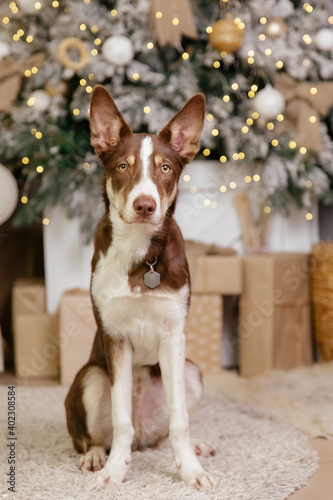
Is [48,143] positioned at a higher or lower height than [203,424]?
higher

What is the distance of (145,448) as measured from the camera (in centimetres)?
203

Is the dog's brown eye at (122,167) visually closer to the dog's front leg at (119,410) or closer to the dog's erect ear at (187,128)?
the dog's erect ear at (187,128)

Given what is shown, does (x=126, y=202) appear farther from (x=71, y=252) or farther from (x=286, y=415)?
(x=71, y=252)

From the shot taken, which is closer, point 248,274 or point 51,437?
point 51,437

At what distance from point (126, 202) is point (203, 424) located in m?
1.13

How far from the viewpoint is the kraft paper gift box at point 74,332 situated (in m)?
2.99

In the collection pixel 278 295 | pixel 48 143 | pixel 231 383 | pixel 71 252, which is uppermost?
pixel 48 143

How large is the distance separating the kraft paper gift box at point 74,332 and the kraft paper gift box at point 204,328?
538 millimetres

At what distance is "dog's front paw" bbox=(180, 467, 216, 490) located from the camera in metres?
1.67

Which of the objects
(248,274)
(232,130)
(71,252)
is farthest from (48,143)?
(248,274)

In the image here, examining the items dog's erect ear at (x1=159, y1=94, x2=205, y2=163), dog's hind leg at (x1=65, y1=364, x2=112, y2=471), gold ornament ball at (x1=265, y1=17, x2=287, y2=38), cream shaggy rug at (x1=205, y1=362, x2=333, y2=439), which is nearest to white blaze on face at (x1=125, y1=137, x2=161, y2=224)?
dog's erect ear at (x1=159, y1=94, x2=205, y2=163)

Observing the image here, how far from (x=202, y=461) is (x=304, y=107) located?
2.07m

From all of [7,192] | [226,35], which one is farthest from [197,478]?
[226,35]

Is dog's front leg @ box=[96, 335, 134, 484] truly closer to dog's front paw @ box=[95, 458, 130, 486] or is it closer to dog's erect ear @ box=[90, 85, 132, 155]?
dog's front paw @ box=[95, 458, 130, 486]
